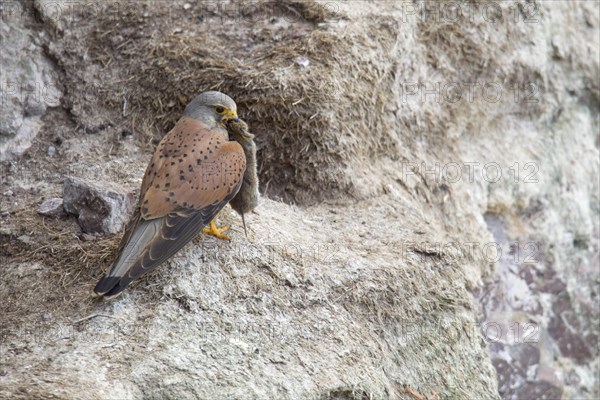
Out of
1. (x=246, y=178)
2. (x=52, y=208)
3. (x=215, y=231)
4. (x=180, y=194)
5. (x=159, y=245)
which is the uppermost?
(x=180, y=194)

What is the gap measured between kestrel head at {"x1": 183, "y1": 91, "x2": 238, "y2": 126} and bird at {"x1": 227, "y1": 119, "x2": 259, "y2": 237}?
70 millimetres

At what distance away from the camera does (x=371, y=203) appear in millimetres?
7648

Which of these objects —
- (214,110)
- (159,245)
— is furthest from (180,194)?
(214,110)

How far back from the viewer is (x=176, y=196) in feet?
19.6

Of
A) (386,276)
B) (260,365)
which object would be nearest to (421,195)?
(386,276)

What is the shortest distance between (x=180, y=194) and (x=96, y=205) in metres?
0.80

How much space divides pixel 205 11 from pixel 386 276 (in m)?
3.16

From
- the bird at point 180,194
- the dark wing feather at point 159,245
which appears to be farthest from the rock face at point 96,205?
the dark wing feather at point 159,245

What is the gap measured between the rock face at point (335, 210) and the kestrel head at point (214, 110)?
78 cm

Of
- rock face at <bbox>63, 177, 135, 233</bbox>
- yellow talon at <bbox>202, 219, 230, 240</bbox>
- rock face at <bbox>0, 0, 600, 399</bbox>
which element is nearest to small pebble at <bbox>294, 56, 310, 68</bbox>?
rock face at <bbox>0, 0, 600, 399</bbox>

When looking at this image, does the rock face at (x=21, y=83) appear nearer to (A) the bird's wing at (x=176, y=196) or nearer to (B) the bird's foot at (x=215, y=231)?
(A) the bird's wing at (x=176, y=196)

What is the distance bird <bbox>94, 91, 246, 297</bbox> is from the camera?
18.6 feet

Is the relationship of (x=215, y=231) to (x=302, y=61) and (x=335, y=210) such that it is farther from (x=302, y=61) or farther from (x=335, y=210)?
(x=302, y=61)

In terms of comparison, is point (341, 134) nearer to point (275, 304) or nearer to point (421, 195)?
point (421, 195)
